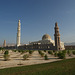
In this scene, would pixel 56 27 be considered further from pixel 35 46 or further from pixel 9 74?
pixel 9 74

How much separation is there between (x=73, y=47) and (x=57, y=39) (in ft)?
35.8

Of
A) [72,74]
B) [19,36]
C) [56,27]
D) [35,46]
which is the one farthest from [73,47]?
[72,74]

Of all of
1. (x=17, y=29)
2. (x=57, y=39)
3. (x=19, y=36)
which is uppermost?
(x=17, y=29)

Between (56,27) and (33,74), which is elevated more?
(56,27)

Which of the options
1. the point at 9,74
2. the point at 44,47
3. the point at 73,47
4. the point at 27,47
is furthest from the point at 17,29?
the point at 9,74

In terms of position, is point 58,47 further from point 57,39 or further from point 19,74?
point 19,74

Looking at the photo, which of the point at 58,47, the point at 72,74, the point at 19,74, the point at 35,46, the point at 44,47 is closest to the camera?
the point at 72,74

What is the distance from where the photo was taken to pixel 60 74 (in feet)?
15.1

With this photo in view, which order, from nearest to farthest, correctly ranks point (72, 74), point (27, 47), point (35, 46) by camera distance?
point (72, 74)
point (35, 46)
point (27, 47)

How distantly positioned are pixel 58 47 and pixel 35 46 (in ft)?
58.8

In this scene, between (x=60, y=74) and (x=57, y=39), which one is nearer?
(x=60, y=74)

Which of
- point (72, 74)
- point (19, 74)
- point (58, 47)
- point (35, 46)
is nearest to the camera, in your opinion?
point (72, 74)

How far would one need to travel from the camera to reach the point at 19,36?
60938 mm

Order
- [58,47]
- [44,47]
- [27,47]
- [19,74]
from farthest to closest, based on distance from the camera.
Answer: [27,47] < [44,47] < [58,47] < [19,74]
